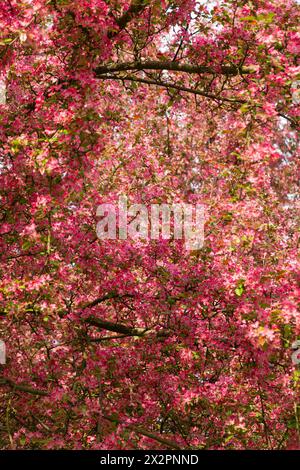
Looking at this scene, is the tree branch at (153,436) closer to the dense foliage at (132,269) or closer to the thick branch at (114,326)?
the dense foliage at (132,269)

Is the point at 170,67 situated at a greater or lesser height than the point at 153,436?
greater

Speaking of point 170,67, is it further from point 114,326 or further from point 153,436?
point 153,436

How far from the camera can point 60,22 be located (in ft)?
23.5

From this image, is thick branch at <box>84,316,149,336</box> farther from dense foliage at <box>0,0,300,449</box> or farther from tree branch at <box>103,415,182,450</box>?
tree branch at <box>103,415,182,450</box>

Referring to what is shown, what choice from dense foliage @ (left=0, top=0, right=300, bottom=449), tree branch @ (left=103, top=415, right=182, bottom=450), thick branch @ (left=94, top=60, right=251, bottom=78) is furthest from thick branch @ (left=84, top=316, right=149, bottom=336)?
thick branch @ (left=94, top=60, right=251, bottom=78)

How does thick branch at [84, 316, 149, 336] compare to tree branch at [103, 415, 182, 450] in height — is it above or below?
above

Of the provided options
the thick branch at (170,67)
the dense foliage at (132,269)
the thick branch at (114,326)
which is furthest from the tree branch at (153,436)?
the thick branch at (170,67)

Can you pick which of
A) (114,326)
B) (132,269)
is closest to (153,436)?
(114,326)

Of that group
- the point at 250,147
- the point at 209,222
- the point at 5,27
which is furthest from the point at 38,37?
the point at 209,222

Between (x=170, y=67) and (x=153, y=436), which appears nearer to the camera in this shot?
(x=153, y=436)

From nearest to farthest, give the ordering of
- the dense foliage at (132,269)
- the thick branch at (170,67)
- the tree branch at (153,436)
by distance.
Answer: the tree branch at (153,436) → the dense foliage at (132,269) → the thick branch at (170,67)

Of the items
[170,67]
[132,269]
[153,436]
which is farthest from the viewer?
[132,269]

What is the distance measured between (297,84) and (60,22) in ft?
8.44

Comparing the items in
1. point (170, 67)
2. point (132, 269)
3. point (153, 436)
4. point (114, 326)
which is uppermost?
point (170, 67)
